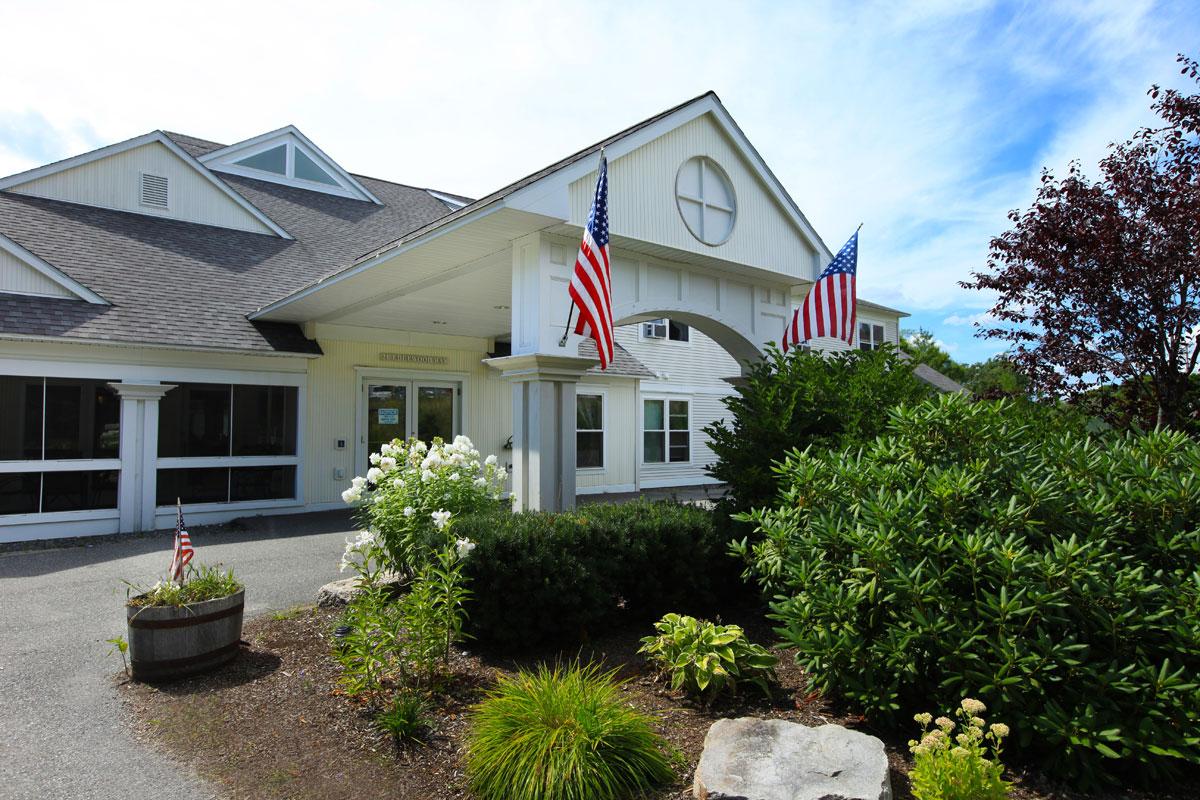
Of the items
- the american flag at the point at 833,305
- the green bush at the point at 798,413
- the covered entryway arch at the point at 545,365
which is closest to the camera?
the green bush at the point at 798,413

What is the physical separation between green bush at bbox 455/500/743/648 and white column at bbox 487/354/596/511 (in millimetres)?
1067

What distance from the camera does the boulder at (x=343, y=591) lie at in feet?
21.0

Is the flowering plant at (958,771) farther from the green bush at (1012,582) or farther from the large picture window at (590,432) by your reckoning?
the large picture window at (590,432)

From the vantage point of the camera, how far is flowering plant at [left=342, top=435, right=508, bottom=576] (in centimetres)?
588

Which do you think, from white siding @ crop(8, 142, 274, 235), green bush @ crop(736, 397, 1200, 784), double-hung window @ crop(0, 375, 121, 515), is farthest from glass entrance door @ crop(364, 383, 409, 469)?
green bush @ crop(736, 397, 1200, 784)

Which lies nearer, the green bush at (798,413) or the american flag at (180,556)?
the american flag at (180,556)

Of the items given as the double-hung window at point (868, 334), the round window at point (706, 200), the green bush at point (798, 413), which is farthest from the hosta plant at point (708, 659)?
the double-hung window at point (868, 334)

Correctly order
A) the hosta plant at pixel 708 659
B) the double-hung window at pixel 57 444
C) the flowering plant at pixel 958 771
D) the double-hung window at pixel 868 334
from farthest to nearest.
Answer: the double-hung window at pixel 868 334 → the double-hung window at pixel 57 444 → the hosta plant at pixel 708 659 → the flowering plant at pixel 958 771

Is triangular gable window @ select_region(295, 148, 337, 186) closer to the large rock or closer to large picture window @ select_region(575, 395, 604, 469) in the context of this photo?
large picture window @ select_region(575, 395, 604, 469)

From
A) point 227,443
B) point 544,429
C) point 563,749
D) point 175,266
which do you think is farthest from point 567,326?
point 175,266

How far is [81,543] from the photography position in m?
9.74

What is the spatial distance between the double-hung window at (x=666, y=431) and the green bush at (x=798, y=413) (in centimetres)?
1158

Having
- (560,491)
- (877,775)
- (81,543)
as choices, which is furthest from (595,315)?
(81,543)

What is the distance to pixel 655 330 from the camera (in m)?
18.9
